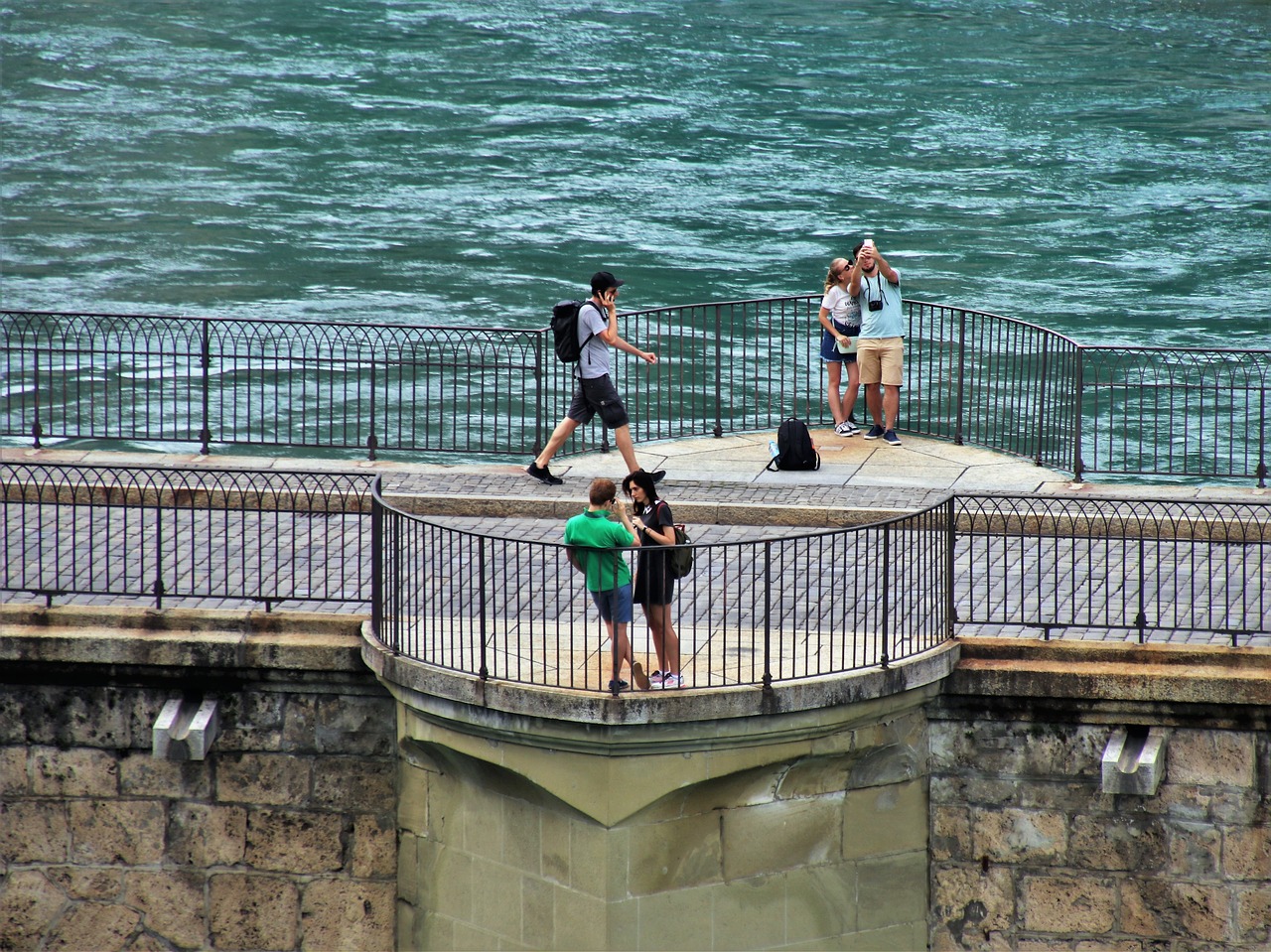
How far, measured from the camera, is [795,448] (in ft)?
58.2

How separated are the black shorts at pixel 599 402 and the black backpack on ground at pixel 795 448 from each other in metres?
1.64

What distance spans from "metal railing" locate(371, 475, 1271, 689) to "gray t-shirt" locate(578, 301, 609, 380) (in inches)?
94.0

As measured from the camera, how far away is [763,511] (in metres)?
16.4

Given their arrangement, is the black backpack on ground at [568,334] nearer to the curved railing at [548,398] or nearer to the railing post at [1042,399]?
the curved railing at [548,398]

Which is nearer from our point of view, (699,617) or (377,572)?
(377,572)

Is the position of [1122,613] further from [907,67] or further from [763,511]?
Answer: [907,67]

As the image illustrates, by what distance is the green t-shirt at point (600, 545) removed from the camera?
477 inches

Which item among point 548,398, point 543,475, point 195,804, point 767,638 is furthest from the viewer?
point 548,398

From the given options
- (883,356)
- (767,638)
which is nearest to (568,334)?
(883,356)

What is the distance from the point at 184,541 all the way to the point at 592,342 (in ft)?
12.1

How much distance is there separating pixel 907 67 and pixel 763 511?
1511 inches

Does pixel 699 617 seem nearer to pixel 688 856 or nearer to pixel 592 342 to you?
pixel 688 856

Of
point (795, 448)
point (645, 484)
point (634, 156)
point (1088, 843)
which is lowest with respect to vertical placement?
point (1088, 843)

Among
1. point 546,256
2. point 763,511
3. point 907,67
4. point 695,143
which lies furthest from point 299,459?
point 907,67
